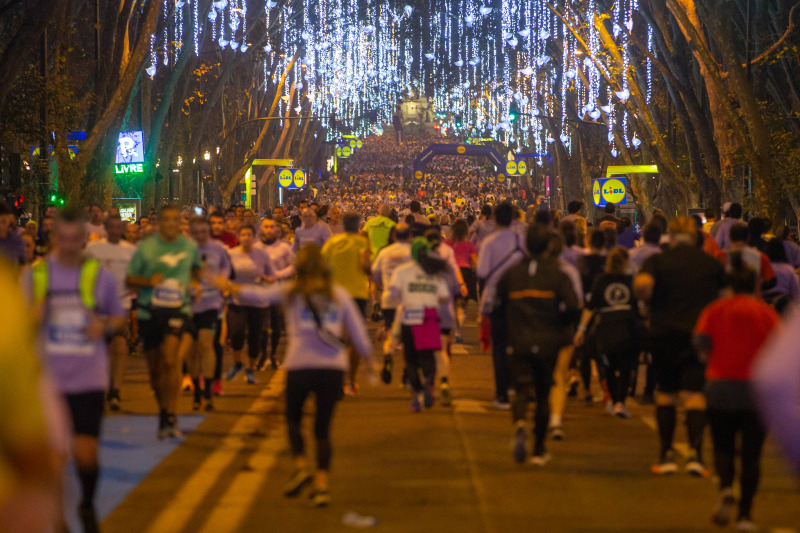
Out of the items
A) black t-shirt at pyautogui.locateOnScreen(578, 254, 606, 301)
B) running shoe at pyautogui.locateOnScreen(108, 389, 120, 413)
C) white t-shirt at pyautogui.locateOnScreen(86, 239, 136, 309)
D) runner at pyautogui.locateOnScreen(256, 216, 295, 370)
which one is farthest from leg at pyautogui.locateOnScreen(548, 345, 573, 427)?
runner at pyautogui.locateOnScreen(256, 216, 295, 370)

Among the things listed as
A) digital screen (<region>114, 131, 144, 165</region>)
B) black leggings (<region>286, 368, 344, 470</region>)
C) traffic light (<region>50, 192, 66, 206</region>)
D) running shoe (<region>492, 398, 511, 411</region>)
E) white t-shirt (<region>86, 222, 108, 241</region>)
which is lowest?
running shoe (<region>492, 398, 511, 411</region>)

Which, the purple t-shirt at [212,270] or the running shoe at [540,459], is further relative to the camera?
the purple t-shirt at [212,270]

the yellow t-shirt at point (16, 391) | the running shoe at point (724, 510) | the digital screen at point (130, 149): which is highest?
the digital screen at point (130, 149)

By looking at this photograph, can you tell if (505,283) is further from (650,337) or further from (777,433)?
(777,433)

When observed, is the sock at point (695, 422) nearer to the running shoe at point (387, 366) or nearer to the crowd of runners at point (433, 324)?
the crowd of runners at point (433, 324)

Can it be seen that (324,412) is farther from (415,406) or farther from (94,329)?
(415,406)

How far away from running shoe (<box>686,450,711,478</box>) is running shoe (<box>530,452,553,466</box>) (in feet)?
3.26

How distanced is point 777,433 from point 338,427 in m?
7.79

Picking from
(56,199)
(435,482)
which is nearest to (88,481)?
(435,482)

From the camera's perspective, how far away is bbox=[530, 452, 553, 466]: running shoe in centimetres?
865

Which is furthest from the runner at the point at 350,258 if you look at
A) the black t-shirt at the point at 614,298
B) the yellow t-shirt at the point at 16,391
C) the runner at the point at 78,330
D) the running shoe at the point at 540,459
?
the yellow t-shirt at the point at 16,391

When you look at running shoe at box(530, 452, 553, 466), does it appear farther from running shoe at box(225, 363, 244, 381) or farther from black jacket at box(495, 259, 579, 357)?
running shoe at box(225, 363, 244, 381)

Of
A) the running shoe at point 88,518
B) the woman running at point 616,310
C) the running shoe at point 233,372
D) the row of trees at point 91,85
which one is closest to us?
the running shoe at point 88,518

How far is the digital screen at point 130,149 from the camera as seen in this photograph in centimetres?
3322
